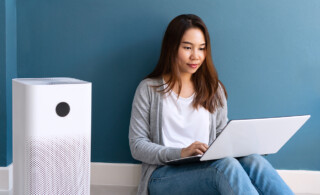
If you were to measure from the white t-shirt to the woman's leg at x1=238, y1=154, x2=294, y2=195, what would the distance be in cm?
31

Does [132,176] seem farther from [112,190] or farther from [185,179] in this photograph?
[185,179]

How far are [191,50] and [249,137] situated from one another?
0.54 metres

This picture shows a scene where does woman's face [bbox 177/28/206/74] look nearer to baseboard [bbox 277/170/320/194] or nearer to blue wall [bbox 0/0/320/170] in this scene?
blue wall [bbox 0/0/320/170]

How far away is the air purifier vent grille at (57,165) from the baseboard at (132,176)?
73 centimetres

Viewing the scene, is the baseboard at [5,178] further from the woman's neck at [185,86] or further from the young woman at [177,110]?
the woman's neck at [185,86]

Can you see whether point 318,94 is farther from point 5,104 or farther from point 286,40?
point 5,104

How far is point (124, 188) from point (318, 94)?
3.86 feet

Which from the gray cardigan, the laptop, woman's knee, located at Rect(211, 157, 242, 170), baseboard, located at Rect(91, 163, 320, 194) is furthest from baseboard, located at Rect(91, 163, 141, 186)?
woman's knee, located at Rect(211, 157, 242, 170)

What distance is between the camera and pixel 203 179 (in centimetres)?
155

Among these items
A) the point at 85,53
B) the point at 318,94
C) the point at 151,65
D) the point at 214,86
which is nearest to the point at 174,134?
the point at 214,86

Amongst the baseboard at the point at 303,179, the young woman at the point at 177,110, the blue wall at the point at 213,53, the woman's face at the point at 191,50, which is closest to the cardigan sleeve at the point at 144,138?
the young woman at the point at 177,110

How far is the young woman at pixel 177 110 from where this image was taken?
165cm

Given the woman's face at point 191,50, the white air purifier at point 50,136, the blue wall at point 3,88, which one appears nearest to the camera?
the white air purifier at point 50,136

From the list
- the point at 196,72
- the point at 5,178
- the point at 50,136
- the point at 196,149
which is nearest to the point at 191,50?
the point at 196,72
